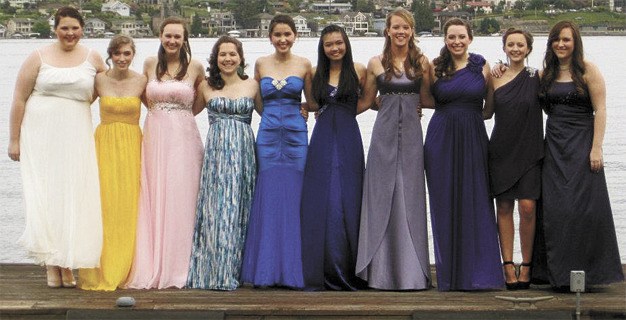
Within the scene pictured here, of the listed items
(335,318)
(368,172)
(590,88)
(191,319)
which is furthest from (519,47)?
(191,319)

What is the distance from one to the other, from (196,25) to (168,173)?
225 feet

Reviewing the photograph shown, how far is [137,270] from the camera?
29.8 feet

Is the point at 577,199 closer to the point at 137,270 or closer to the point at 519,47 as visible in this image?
the point at 519,47

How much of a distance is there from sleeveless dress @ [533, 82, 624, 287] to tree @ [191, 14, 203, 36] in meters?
67.3

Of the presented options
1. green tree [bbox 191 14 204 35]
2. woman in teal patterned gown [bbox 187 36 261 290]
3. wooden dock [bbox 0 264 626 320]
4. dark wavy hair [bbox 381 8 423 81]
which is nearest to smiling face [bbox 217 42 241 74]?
woman in teal patterned gown [bbox 187 36 261 290]

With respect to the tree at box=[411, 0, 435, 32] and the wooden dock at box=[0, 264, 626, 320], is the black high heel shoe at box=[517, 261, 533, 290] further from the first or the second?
the tree at box=[411, 0, 435, 32]

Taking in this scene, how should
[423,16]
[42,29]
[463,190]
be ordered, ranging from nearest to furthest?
[463,190] → [423,16] → [42,29]

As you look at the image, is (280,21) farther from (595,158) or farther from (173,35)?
(595,158)

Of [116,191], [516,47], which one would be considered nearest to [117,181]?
[116,191]

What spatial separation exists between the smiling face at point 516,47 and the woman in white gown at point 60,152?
2.61 metres

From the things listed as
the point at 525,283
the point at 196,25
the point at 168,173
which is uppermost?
the point at 168,173

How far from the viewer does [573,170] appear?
8.81m

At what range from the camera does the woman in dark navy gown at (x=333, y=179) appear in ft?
29.4

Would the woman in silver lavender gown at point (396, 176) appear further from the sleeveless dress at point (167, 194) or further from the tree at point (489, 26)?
the tree at point (489, 26)
